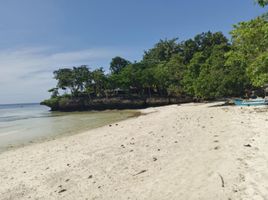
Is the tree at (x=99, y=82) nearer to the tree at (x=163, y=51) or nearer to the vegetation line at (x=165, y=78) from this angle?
the vegetation line at (x=165, y=78)

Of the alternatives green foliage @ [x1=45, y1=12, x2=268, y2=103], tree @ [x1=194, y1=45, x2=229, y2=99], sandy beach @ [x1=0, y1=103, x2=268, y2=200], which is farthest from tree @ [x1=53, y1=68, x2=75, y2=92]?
sandy beach @ [x1=0, y1=103, x2=268, y2=200]

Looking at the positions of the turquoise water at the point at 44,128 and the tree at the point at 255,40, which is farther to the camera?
the turquoise water at the point at 44,128

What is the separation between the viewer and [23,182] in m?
7.11

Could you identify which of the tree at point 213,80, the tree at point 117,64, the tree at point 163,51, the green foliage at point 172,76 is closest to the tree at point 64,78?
the green foliage at point 172,76

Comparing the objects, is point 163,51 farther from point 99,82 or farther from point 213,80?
point 213,80

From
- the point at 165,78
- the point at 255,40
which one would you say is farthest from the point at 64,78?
the point at 255,40

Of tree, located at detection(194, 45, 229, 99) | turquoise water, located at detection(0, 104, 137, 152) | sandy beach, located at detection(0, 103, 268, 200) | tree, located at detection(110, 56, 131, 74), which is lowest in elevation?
turquoise water, located at detection(0, 104, 137, 152)

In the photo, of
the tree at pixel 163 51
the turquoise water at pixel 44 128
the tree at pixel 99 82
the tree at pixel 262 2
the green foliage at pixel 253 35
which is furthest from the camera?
the tree at pixel 163 51

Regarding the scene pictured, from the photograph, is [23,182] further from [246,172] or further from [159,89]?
[159,89]

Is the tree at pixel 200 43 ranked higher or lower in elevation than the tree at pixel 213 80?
higher

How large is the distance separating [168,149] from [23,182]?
4679 millimetres

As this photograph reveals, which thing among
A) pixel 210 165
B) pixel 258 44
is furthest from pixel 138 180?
pixel 258 44

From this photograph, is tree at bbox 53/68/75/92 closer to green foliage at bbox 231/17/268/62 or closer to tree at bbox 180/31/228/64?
tree at bbox 180/31/228/64

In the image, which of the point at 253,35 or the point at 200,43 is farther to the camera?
the point at 200,43
